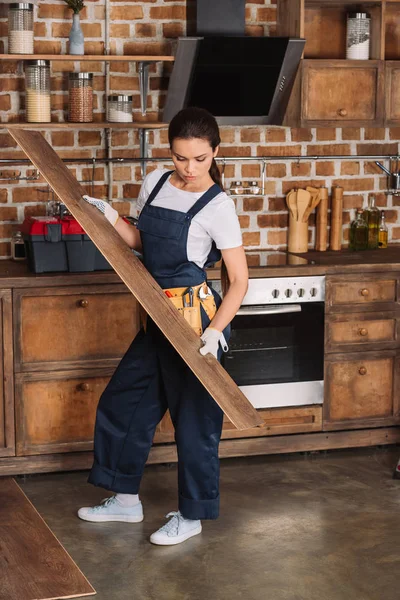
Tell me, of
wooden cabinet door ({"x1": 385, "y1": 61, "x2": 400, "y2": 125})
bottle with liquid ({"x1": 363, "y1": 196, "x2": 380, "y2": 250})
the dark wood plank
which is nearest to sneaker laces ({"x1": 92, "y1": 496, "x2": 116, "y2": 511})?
the dark wood plank

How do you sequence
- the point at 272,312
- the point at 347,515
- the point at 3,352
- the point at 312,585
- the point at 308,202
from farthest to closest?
the point at 308,202 → the point at 272,312 → the point at 3,352 → the point at 347,515 → the point at 312,585

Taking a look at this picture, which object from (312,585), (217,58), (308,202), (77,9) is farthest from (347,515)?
(77,9)

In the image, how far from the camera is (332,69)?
460cm

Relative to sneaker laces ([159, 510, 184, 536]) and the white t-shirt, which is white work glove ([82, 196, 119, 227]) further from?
sneaker laces ([159, 510, 184, 536])

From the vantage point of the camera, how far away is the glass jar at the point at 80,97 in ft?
14.3

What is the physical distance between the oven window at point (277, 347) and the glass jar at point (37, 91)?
4.04 ft

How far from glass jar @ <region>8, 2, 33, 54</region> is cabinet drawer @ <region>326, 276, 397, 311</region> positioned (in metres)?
1.67

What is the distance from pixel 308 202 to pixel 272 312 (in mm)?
782

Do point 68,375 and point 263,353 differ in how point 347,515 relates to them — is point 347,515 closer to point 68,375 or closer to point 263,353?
point 263,353

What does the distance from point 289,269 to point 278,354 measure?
38cm

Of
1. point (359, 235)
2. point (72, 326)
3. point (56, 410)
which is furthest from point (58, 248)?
point (359, 235)

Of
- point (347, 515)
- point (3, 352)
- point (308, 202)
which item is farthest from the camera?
point (308, 202)

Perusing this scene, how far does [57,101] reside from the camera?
14.9ft

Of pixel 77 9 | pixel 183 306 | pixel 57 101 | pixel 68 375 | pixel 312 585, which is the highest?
pixel 77 9
